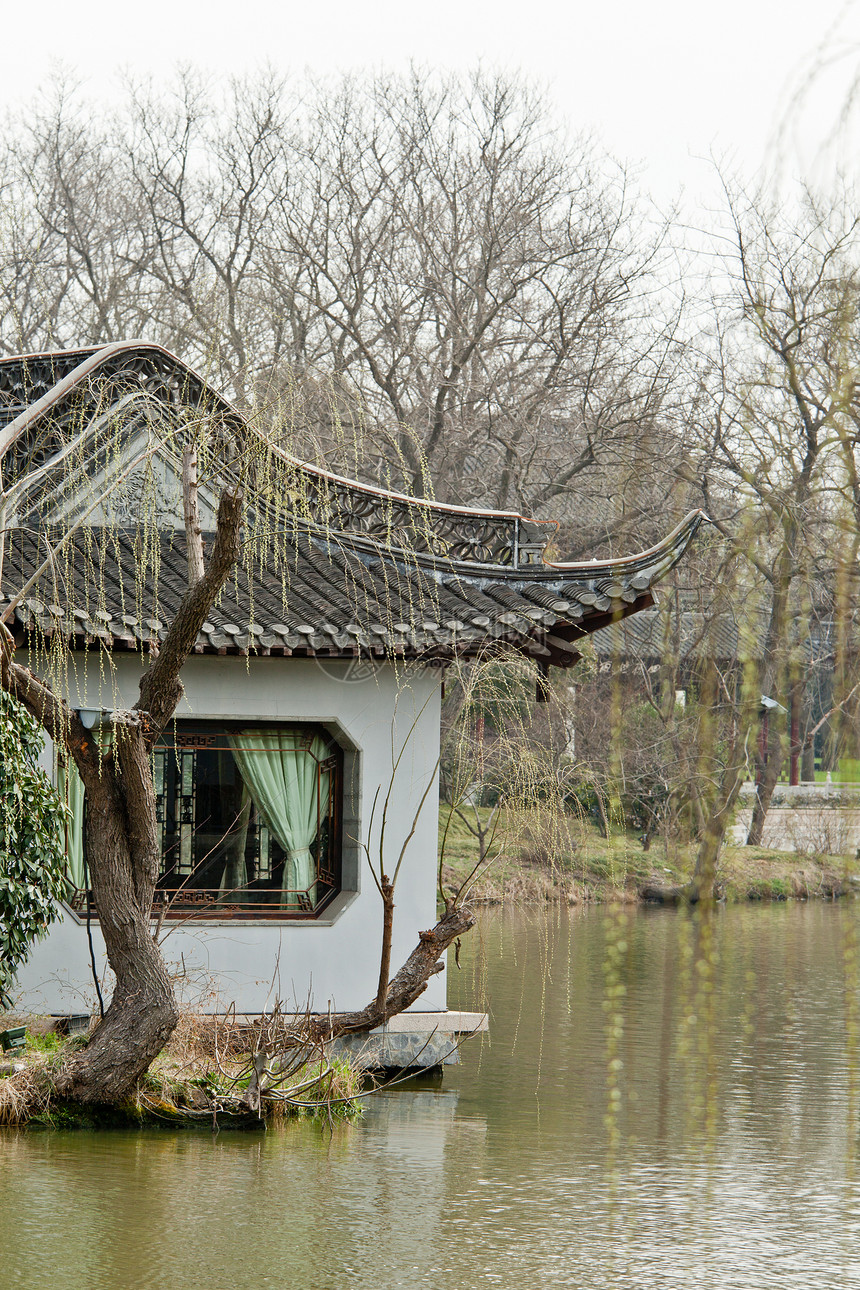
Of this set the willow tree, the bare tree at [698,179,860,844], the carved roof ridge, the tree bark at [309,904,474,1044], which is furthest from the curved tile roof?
the bare tree at [698,179,860,844]

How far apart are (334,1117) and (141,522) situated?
3248mm

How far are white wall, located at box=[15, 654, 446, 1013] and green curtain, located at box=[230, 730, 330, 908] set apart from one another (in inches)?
8.9

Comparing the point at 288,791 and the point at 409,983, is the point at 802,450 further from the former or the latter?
the point at 288,791

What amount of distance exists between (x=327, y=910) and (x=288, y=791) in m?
0.76

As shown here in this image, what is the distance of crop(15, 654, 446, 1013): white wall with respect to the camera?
24.6ft

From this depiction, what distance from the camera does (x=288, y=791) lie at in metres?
8.14

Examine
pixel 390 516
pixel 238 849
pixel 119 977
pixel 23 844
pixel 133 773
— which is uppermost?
pixel 390 516

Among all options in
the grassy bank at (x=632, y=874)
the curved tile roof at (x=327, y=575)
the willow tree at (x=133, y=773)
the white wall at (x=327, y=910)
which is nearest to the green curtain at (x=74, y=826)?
the white wall at (x=327, y=910)

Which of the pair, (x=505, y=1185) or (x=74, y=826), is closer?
(x=505, y=1185)

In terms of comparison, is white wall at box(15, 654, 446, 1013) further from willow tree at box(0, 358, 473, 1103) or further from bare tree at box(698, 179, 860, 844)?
bare tree at box(698, 179, 860, 844)

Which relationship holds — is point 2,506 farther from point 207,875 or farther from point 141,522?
point 207,875

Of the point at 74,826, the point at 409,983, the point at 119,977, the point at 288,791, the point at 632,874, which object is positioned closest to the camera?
the point at 119,977

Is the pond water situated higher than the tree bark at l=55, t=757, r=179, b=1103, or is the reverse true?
the tree bark at l=55, t=757, r=179, b=1103

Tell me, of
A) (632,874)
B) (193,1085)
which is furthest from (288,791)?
(632,874)
